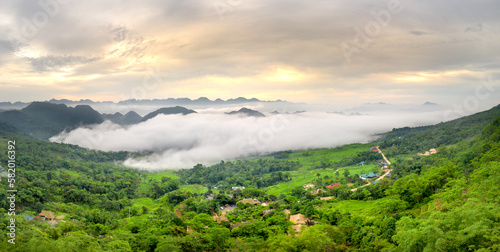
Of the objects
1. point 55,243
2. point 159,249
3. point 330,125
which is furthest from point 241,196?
point 330,125

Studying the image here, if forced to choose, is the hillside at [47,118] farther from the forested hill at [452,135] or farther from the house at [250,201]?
the forested hill at [452,135]

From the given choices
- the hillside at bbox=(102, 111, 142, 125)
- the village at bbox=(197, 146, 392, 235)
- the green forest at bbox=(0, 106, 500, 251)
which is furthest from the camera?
the hillside at bbox=(102, 111, 142, 125)

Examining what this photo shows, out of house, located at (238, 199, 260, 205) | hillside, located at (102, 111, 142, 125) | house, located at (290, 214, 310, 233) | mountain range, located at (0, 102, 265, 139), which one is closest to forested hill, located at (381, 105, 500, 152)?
house, located at (238, 199, 260, 205)

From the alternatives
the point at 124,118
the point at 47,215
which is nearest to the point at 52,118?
the point at 124,118

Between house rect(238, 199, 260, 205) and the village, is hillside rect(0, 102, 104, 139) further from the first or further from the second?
house rect(238, 199, 260, 205)

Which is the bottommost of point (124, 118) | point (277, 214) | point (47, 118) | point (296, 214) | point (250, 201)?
point (250, 201)

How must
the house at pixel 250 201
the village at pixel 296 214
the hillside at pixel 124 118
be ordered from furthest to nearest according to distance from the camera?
the hillside at pixel 124 118
the house at pixel 250 201
the village at pixel 296 214

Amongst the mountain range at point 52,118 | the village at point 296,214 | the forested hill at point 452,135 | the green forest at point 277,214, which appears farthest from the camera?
the mountain range at point 52,118

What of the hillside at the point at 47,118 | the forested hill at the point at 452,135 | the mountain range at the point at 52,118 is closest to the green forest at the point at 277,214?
the forested hill at the point at 452,135

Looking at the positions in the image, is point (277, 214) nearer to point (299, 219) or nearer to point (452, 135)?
point (299, 219)

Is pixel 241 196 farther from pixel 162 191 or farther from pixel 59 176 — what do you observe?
pixel 59 176

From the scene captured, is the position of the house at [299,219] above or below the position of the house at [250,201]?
above
